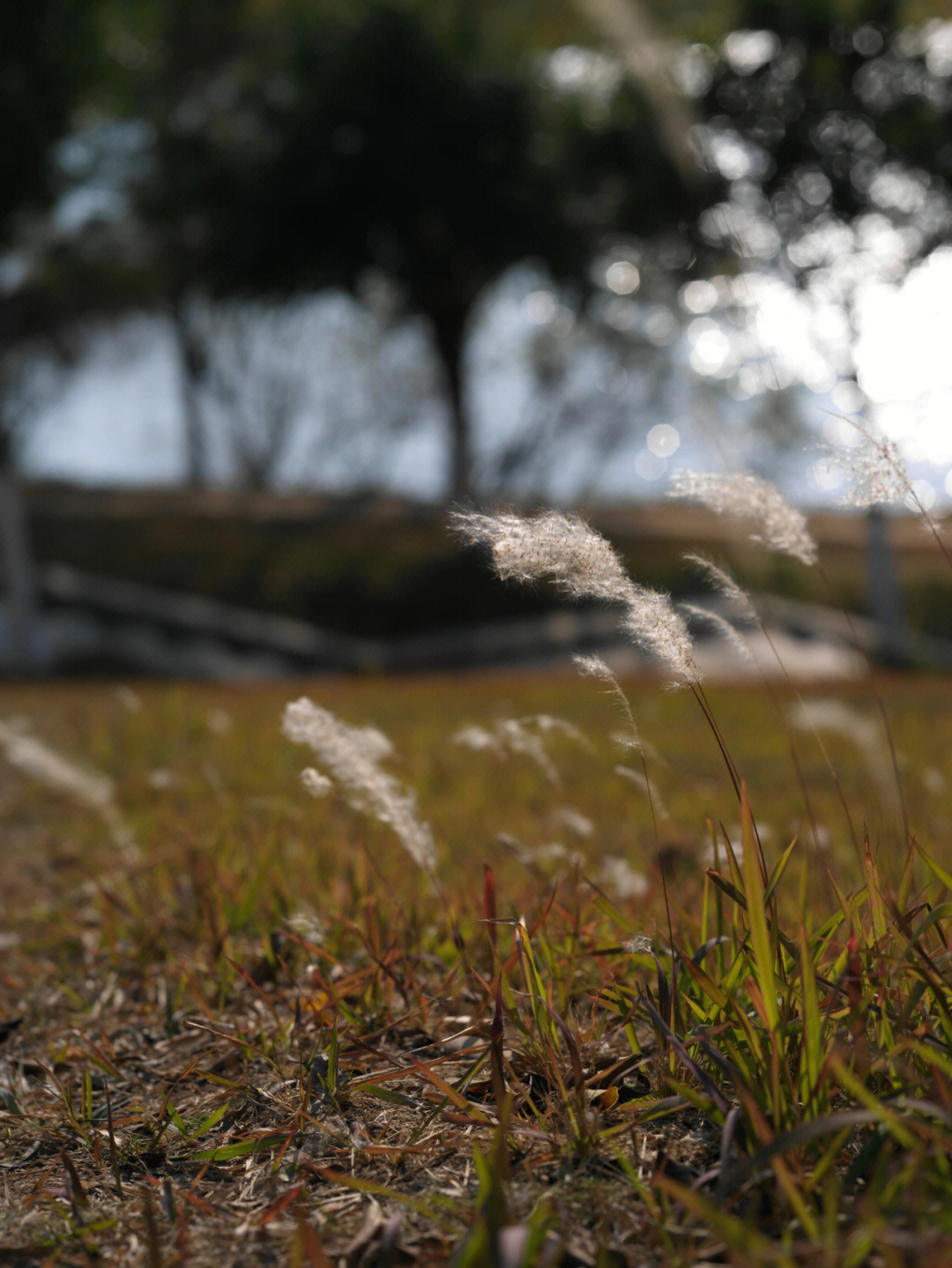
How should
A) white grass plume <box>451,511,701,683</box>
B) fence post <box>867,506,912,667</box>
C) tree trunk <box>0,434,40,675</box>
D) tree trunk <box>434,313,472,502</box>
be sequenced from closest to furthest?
white grass plume <box>451,511,701,683</box> → tree trunk <box>0,434,40,675</box> → fence post <box>867,506,912,667</box> → tree trunk <box>434,313,472,502</box>

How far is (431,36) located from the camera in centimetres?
1747

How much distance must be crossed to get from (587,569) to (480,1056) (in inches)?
28.6

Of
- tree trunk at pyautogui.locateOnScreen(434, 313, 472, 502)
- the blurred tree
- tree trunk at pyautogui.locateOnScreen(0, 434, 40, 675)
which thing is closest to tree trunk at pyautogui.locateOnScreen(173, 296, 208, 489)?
the blurred tree

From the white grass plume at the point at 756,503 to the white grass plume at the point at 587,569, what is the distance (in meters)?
0.21

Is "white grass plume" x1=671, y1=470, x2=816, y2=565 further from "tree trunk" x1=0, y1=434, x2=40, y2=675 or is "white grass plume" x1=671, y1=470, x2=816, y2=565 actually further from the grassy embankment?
"tree trunk" x1=0, y1=434, x2=40, y2=675

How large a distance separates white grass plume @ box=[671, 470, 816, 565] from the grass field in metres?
0.26

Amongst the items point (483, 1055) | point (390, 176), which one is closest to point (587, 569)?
point (483, 1055)

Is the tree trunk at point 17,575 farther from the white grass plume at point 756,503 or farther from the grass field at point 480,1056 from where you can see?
the white grass plume at point 756,503

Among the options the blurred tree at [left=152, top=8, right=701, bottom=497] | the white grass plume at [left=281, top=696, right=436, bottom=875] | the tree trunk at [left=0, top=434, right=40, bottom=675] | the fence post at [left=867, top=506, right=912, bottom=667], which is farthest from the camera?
the blurred tree at [left=152, top=8, right=701, bottom=497]

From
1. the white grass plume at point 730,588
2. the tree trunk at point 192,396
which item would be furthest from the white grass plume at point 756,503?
the tree trunk at point 192,396

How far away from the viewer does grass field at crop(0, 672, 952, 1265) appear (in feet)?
3.64

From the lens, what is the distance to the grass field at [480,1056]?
1108mm

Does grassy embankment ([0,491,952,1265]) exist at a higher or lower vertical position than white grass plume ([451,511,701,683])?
lower

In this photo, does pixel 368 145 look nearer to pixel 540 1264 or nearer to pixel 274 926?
pixel 274 926
